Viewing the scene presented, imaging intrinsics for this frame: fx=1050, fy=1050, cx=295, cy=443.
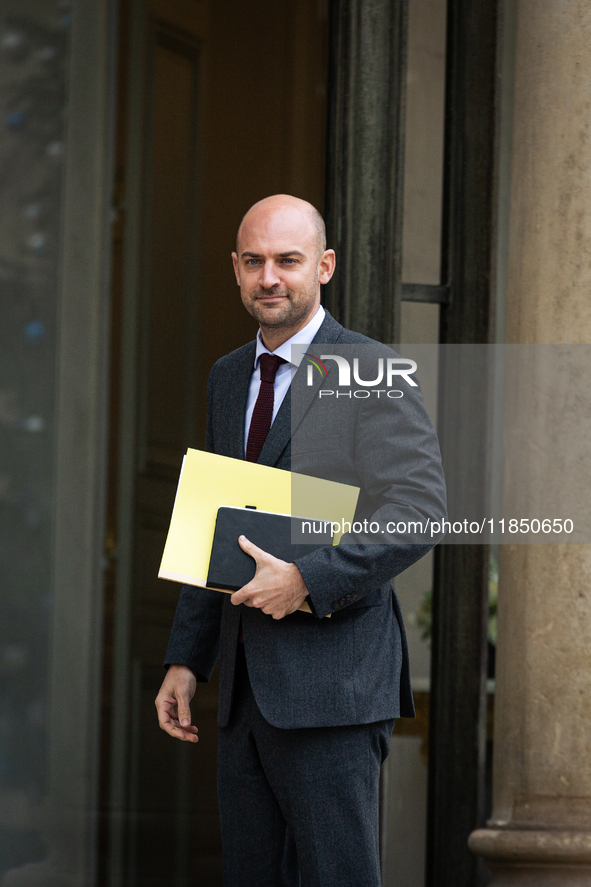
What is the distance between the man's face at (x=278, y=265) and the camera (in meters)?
1.80

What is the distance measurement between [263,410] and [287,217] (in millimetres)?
337

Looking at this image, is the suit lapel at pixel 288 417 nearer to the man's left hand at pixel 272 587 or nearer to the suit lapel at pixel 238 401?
the suit lapel at pixel 238 401

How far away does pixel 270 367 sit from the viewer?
6.07 ft

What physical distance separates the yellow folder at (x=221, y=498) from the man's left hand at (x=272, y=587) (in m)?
0.08

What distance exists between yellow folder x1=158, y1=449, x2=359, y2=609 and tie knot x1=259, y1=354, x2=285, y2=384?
0.21 metres

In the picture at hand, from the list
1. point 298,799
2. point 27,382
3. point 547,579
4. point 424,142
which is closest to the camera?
point 298,799

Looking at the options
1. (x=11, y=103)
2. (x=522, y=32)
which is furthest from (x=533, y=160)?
(x=11, y=103)

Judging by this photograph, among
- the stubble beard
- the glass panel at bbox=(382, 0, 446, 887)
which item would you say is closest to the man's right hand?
the stubble beard

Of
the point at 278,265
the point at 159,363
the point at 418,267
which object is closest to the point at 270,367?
the point at 278,265

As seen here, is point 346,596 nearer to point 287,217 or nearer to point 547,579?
point 287,217

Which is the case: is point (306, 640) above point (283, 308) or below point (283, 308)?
below

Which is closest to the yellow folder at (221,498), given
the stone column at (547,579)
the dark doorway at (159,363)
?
the stone column at (547,579)

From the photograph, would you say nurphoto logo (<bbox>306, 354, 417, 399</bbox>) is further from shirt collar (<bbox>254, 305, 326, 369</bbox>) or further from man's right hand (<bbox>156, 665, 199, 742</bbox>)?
man's right hand (<bbox>156, 665, 199, 742</bbox>)

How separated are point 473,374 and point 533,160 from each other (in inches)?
23.6
